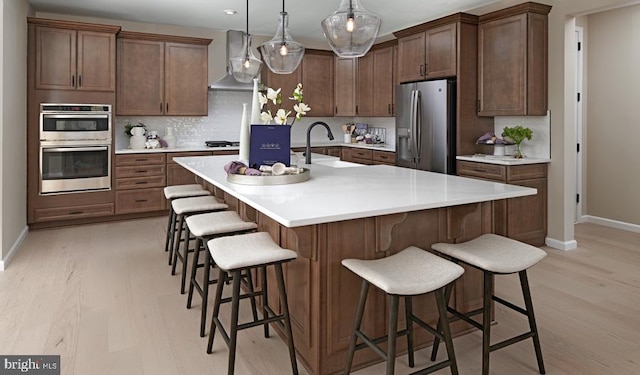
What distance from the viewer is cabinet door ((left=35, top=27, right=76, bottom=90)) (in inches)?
196

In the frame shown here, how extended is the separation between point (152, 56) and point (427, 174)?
428 centimetres

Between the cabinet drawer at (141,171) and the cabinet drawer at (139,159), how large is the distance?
5 cm

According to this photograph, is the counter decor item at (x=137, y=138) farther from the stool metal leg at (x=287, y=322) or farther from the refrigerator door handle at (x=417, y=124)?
the stool metal leg at (x=287, y=322)

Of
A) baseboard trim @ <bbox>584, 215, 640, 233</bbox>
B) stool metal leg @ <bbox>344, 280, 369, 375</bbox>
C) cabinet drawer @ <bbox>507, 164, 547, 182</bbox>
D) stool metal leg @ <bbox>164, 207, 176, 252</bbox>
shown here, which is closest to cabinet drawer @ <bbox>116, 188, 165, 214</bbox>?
stool metal leg @ <bbox>164, 207, 176, 252</bbox>

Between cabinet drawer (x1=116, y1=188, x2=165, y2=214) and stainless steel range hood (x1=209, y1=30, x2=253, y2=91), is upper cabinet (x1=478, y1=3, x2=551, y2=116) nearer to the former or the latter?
stainless steel range hood (x1=209, y1=30, x2=253, y2=91)

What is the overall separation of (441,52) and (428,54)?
0.22 metres

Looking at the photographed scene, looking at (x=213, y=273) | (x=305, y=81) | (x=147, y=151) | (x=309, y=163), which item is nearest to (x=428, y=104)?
(x=309, y=163)

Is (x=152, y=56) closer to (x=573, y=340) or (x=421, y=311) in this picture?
(x=421, y=311)

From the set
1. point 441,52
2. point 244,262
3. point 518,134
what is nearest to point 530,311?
point 244,262

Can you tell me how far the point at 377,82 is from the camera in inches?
252

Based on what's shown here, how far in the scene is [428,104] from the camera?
5074 millimetres

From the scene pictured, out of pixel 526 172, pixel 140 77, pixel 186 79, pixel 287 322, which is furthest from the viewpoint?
pixel 186 79

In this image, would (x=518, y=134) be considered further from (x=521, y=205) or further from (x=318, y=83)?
(x=318, y=83)

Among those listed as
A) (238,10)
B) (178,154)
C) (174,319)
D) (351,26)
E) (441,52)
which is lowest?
(174,319)
